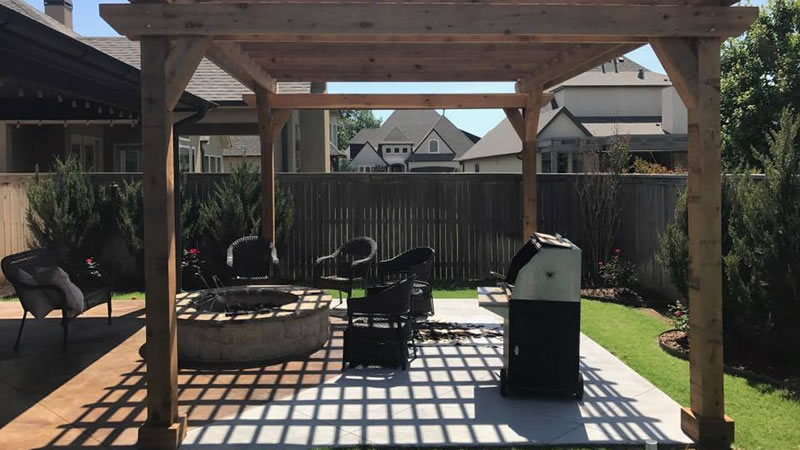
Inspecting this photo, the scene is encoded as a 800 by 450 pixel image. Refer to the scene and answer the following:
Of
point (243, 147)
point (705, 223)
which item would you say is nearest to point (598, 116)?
point (243, 147)

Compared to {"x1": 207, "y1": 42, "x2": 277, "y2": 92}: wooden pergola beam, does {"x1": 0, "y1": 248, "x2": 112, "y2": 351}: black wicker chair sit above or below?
below

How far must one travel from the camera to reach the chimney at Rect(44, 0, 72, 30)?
712 inches

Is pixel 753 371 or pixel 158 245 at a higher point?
pixel 158 245

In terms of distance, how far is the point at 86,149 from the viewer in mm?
13562

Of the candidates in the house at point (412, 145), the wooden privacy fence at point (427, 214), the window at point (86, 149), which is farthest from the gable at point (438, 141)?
the wooden privacy fence at point (427, 214)

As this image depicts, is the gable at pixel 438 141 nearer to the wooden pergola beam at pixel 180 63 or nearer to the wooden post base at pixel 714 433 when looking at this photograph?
the wooden pergola beam at pixel 180 63

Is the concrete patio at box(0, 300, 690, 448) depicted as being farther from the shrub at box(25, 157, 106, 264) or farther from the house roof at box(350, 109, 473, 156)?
the house roof at box(350, 109, 473, 156)

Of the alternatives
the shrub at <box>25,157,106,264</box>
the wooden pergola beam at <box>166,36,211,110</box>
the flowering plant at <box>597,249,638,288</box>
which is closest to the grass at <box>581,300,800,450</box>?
the flowering plant at <box>597,249,638,288</box>

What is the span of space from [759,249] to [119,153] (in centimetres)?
1283

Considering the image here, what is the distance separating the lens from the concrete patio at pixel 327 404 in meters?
4.07

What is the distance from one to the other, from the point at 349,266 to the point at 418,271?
928 mm

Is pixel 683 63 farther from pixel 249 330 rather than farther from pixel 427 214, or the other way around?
pixel 427 214

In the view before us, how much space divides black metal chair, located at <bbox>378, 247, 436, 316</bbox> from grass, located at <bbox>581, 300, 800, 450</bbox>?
1826 mm

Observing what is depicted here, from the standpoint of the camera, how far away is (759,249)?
5.43 m
